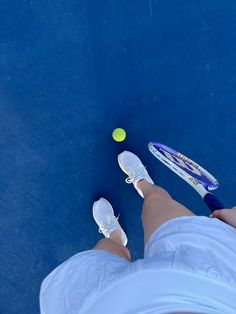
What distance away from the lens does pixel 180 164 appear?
1.47m

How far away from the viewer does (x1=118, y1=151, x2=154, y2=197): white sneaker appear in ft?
4.86

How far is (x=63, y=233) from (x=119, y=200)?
0.24 m

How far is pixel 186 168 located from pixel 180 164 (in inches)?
1.0

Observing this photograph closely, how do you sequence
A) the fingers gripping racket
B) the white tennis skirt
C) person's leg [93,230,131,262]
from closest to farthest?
1. the white tennis skirt
2. person's leg [93,230,131,262]
3. the fingers gripping racket

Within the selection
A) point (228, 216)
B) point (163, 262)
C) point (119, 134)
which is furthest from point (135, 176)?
point (163, 262)

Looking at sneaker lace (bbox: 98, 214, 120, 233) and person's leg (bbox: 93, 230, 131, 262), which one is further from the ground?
sneaker lace (bbox: 98, 214, 120, 233)

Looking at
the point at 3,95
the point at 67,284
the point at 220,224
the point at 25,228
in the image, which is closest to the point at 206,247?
the point at 220,224

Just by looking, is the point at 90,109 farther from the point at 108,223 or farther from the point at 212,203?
the point at 212,203

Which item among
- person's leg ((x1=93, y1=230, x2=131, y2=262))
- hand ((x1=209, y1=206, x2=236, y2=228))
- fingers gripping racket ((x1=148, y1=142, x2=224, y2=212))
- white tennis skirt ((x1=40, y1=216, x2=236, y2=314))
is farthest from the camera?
fingers gripping racket ((x1=148, y1=142, x2=224, y2=212))

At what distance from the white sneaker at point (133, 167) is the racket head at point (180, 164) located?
0.23 feet

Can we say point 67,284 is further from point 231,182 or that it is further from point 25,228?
point 231,182

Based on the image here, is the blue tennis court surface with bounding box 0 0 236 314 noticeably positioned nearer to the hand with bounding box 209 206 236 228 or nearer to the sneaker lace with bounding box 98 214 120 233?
the sneaker lace with bounding box 98 214 120 233

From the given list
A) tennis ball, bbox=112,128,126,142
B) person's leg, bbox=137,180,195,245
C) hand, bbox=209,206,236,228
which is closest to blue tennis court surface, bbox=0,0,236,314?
tennis ball, bbox=112,128,126,142

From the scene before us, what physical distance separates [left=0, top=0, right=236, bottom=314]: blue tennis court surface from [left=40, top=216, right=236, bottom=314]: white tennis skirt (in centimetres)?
53
